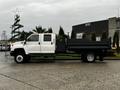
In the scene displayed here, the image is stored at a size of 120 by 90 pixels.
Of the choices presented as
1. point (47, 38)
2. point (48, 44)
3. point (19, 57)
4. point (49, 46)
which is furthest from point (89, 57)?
point (19, 57)

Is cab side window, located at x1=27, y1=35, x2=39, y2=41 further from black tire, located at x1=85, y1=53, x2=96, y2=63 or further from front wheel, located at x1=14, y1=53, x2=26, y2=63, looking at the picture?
black tire, located at x1=85, y1=53, x2=96, y2=63

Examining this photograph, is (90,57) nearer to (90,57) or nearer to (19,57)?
(90,57)

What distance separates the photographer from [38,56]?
2223 centimetres

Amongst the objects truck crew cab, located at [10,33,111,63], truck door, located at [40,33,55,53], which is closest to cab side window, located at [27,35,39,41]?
truck crew cab, located at [10,33,111,63]

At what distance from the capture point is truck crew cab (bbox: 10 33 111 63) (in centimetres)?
2209

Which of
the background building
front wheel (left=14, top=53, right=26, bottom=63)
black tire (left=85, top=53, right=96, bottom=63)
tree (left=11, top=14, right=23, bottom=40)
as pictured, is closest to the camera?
front wheel (left=14, top=53, right=26, bottom=63)

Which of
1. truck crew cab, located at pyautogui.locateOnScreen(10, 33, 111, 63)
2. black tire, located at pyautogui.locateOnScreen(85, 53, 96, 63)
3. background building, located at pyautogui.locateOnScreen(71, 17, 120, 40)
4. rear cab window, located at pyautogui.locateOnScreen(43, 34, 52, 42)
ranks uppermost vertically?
background building, located at pyautogui.locateOnScreen(71, 17, 120, 40)

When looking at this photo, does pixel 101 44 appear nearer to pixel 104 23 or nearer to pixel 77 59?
pixel 77 59

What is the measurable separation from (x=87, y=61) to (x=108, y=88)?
43.0 feet

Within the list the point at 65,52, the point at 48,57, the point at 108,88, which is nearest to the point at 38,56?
the point at 48,57

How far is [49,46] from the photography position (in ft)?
72.7

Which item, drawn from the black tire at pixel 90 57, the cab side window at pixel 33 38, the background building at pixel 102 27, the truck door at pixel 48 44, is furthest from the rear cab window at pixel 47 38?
the background building at pixel 102 27

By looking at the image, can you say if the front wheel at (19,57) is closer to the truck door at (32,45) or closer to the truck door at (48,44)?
the truck door at (32,45)

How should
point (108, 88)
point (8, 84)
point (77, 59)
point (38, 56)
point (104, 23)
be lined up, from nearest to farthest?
point (108, 88)
point (8, 84)
point (38, 56)
point (77, 59)
point (104, 23)
